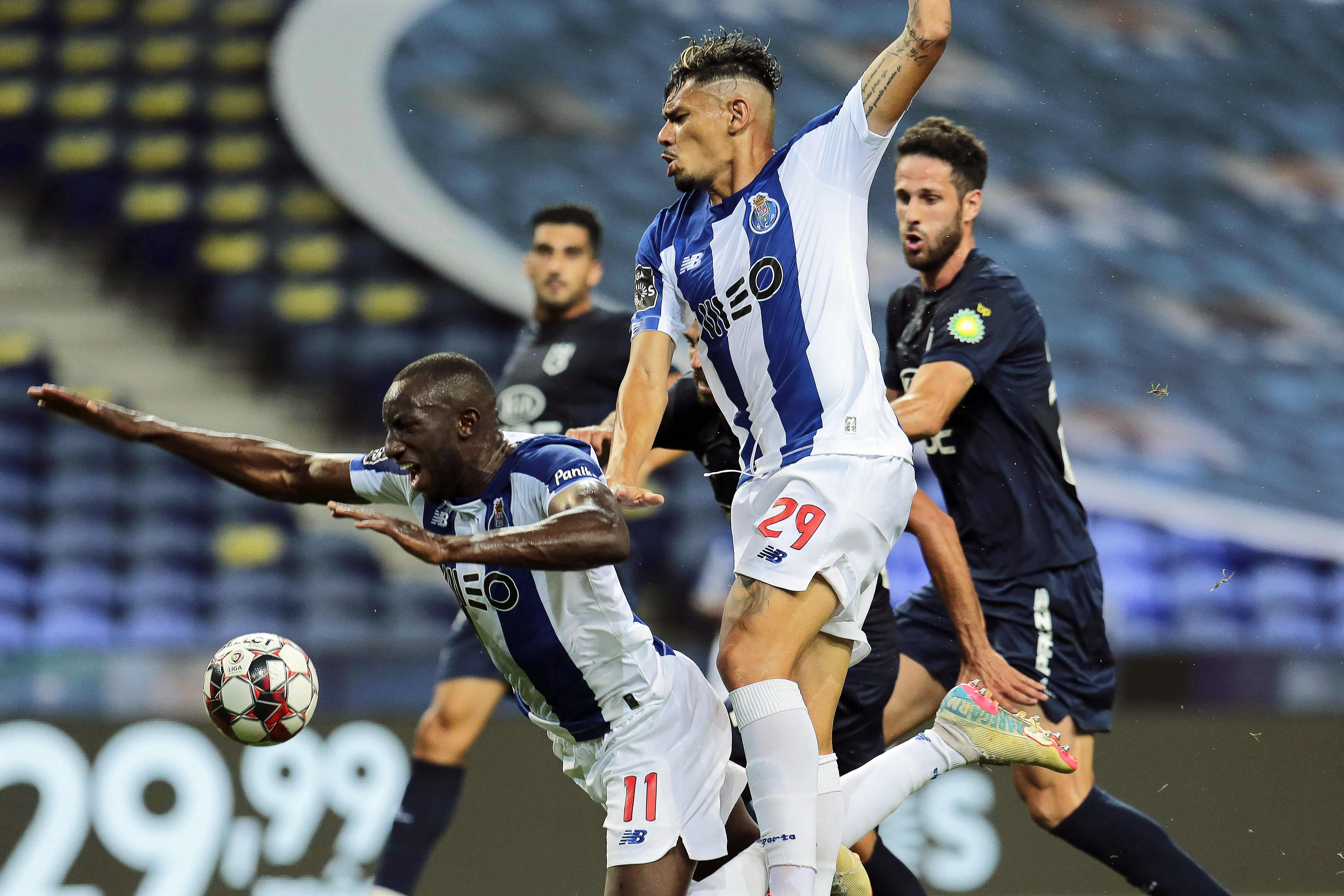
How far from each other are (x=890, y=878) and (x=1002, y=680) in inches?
26.1

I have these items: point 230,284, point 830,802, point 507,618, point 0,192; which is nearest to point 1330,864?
point 830,802

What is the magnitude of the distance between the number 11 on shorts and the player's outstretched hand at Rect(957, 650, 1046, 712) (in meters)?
1.19

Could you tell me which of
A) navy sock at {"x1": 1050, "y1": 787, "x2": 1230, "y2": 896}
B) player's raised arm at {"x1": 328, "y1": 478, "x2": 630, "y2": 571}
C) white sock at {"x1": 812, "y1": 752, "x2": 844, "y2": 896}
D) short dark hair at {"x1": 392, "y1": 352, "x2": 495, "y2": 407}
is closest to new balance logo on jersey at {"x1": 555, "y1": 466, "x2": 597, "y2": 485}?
player's raised arm at {"x1": 328, "y1": 478, "x2": 630, "y2": 571}

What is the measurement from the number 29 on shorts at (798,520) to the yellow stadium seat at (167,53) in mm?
6614

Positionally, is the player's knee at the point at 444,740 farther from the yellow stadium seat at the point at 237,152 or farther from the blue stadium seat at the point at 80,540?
the yellow stadium seat at the point at 237,152

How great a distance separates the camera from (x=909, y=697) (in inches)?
172

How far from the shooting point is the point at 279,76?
8547mm

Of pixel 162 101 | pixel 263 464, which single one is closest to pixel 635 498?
pixel 263 464

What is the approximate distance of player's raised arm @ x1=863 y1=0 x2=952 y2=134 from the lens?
313cm

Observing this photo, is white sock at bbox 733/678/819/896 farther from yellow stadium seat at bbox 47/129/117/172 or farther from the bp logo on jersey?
yellow stadium seat at bbox 47/129/117/172

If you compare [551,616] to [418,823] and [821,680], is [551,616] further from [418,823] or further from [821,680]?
[418,823]

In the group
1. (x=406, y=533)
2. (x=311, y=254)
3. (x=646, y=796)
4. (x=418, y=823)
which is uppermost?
(x=311, y=254)

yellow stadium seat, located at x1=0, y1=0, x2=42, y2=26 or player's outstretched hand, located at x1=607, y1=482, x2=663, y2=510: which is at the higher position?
yellow stadium seat, located at x1=0, y1=0, x2=42, y2=26

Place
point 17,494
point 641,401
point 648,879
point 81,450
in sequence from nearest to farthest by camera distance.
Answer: point 648,879 < point 641,401 < point 17,494 < point 81,450
